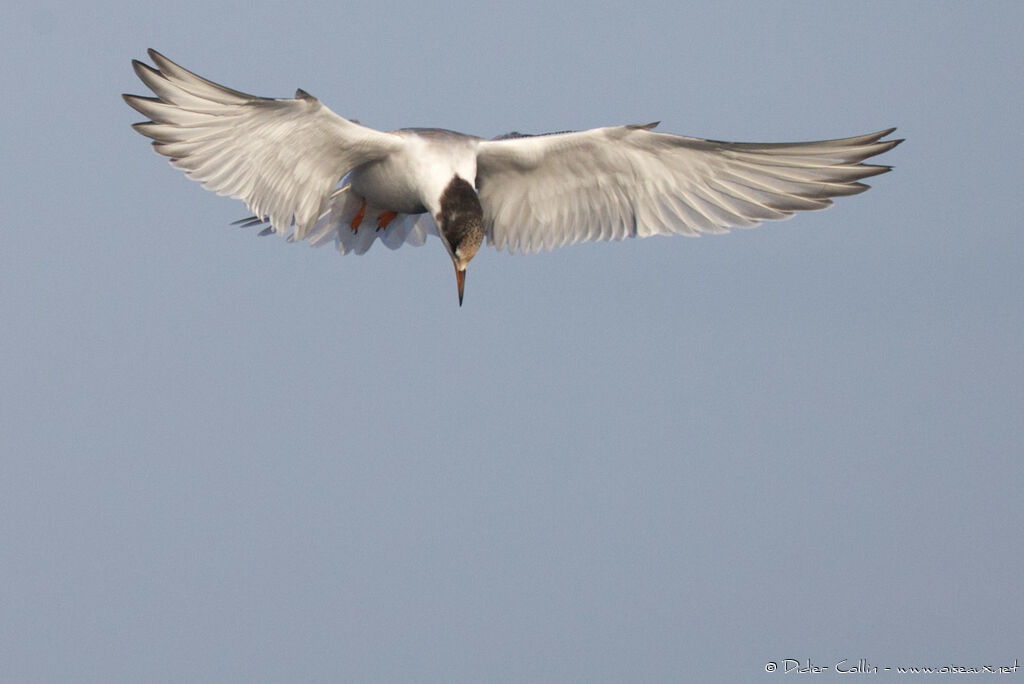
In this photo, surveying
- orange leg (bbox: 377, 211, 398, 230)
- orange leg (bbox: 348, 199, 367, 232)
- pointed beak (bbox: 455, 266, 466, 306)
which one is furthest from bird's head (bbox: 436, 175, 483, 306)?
orange leg (bbox: 377, 211, 398, 230)

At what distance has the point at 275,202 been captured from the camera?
13766mm

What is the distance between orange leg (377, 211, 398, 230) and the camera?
15.8m

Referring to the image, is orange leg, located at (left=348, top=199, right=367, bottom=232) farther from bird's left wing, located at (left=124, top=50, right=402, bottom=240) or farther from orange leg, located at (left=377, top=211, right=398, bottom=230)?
bird's left wing, located at (left=124, top=50, right=402, bottom=240)

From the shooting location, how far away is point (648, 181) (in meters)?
14.7

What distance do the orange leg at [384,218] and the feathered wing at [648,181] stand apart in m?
1.13

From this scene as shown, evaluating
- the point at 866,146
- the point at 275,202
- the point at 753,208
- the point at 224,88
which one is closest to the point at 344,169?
the point at 275,202

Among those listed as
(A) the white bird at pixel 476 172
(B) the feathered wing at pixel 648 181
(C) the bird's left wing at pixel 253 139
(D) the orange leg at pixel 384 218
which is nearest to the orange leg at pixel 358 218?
(A) the white bird at pixel 476 172

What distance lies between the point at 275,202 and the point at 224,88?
1.39 metres

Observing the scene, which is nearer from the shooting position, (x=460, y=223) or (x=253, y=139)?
(x=253, y=139)

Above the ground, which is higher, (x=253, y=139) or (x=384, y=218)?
(x=253, y=139)

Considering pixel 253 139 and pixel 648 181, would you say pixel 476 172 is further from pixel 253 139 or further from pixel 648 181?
pixel 253 139

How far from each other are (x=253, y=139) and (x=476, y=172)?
252 cm

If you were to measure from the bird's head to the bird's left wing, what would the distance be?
73 cm

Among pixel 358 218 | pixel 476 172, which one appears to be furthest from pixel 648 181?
pixel 358 218
